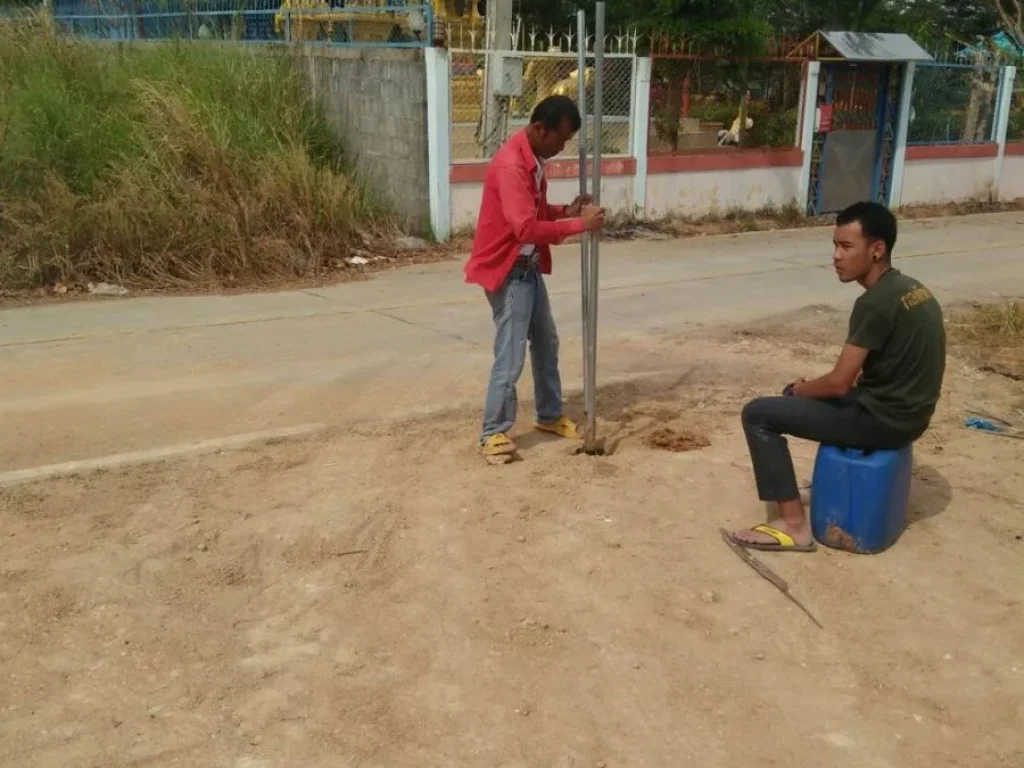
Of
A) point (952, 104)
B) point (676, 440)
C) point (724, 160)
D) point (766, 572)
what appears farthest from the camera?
point (952, 104)

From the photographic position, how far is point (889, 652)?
368cm

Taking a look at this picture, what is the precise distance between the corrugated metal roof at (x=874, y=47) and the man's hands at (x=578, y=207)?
419 inches

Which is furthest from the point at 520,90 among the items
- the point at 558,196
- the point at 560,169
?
the point at 558,196

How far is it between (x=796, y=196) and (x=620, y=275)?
5394 millimetres

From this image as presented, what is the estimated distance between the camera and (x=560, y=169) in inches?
475

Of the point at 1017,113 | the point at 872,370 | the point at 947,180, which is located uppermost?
the point at 1017,113

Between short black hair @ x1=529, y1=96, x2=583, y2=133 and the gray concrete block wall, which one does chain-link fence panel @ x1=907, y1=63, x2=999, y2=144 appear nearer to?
the gray concrete block wall

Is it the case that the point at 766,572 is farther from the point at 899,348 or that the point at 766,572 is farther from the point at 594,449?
the point at 594,449

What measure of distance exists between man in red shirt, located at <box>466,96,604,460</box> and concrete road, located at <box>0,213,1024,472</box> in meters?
0.95

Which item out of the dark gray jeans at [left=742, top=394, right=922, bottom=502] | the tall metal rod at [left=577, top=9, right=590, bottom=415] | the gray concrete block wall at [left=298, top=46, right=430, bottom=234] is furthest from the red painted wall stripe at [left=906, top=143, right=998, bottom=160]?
the dark gray jeans at [left=742, top=394, right=922, bottom=502]

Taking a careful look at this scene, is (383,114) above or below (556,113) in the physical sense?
below

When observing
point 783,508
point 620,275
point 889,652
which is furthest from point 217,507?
point 620,275

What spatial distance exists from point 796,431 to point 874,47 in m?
12.3

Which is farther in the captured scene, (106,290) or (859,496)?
(106,290)
